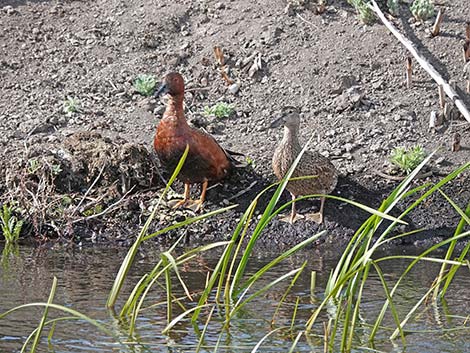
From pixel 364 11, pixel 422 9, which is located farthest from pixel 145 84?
pixel 422 9

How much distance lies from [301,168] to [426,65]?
7.92 ft

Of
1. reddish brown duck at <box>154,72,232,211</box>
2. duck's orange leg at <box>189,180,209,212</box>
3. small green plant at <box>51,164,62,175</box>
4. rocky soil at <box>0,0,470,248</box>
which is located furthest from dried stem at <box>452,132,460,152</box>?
small green plant at <box>51,164,62,175</box>

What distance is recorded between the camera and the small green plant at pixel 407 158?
9.48 m

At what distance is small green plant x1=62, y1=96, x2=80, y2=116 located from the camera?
10.7m

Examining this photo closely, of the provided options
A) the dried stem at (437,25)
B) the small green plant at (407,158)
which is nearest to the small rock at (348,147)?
the small green plant at (407,158)

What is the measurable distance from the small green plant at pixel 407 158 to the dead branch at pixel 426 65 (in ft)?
2.36

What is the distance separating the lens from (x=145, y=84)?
10906mm

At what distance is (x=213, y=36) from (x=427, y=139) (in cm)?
281

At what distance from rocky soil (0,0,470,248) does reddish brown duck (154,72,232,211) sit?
27cm

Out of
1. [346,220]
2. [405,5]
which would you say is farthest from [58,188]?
[405,5]

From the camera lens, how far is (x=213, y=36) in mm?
11781

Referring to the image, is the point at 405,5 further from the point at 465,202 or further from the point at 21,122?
the point at 21,122

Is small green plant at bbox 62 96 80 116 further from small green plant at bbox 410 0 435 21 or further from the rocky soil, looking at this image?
small green plant at bbox 410 0 435 21

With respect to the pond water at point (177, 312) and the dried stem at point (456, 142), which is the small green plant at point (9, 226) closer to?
the pond water at point (177, 312)
